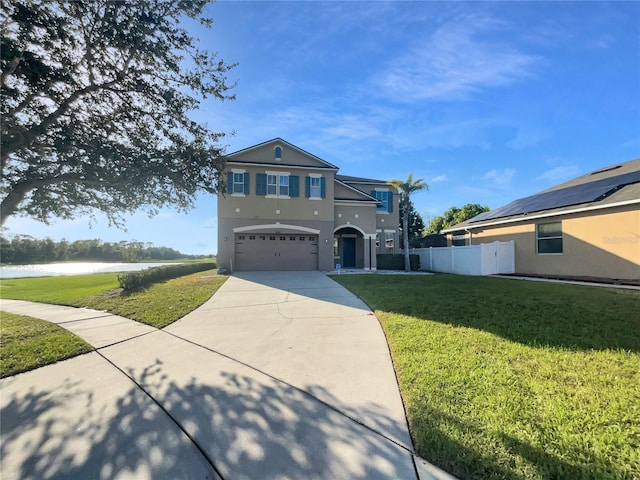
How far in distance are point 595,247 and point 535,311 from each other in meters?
8.74

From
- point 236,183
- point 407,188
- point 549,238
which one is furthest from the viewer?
point 407,188

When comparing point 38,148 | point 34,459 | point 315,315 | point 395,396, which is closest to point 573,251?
point 315,315

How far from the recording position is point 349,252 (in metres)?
21.9

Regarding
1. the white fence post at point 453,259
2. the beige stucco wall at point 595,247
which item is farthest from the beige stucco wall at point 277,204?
the beige stucco wall at point 595,247

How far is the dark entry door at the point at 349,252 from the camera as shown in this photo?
2177 cm

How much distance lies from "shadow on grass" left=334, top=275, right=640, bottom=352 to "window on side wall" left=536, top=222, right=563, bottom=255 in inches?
223

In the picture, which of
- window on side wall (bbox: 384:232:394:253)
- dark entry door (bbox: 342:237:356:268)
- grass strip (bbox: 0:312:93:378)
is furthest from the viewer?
window on side wall (bbox: 384:232:394:253)

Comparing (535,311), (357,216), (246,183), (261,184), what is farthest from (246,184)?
(535,311)

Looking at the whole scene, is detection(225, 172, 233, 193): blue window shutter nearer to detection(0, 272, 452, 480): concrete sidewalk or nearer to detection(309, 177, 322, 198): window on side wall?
detection(309, 177, 322, 198): window on side wall

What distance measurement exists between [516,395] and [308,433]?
7.74 feet

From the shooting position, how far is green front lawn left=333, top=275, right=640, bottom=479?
238 centimetres

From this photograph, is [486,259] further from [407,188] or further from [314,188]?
[314,188]

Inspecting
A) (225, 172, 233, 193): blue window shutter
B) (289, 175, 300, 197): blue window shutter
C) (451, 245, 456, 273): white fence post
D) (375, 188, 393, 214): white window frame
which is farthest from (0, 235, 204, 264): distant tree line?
(451, 245, 456, 273): white fence post

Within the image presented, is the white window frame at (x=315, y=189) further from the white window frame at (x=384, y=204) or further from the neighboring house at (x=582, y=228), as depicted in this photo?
the neighboring house at (x=582, y=228)
